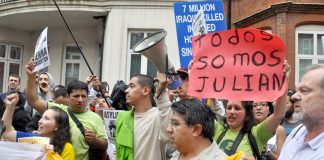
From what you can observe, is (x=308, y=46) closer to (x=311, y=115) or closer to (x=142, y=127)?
(x=142, y=127)

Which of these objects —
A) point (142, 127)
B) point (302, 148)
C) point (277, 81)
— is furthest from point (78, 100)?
point (302, 148)

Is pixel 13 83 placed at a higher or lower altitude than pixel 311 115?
higher

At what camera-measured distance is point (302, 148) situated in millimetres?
3291

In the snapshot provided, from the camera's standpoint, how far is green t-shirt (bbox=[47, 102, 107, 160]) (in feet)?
17.2

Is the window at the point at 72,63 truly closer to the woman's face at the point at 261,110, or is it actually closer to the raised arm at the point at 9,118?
the woman's face at the point at 261,110

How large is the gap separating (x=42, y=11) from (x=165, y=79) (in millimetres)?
12398

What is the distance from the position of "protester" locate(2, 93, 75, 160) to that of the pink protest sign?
1.46 meters

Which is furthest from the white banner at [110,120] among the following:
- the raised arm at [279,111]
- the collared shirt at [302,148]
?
the collared shirt at [302,148]

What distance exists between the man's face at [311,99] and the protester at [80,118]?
8.71 ft

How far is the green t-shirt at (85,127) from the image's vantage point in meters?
5.23

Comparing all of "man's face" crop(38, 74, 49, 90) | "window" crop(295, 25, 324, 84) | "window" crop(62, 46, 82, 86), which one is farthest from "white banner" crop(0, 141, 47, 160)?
"window" crop(62, 46, 82, 86)

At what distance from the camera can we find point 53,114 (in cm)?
489

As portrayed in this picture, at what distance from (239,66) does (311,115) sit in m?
0.98

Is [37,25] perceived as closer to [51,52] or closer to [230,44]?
[51,52]
